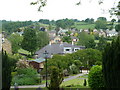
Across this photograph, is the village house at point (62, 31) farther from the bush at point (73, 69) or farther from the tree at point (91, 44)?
the bush at point (73, 69)

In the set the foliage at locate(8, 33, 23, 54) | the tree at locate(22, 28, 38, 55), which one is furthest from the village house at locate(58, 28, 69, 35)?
the foliage at locate(8, 33, 23, 54)

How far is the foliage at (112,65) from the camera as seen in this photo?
2.78m

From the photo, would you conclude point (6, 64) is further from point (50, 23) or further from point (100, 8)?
point (50, 23)

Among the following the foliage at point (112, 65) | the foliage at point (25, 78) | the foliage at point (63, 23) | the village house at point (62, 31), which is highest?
the foliage at point (63, 23)

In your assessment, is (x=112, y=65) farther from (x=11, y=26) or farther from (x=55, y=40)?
(x=11, y=26)

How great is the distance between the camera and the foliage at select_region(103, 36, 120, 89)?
278cm

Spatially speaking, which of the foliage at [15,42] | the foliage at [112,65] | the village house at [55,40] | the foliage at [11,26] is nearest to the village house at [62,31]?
the village house at [55,40]

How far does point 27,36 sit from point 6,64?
1209 cm

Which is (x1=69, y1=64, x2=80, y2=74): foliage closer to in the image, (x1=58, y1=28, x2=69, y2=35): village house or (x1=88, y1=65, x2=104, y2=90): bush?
(x1=88, y1=65, x2=104, y2=90): bush

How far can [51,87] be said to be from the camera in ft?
11.7

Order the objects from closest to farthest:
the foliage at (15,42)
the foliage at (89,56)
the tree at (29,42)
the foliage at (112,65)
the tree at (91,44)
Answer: the foliage at (112,65) < the foliage at (89,56) < the foliage at (15,42) < the tree at (91,44) < the tree at (29,42)

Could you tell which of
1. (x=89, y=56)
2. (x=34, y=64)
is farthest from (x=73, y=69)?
(x=34, y=64)

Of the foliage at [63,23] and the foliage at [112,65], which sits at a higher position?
the foliage at [63,23]

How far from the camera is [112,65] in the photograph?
282cm
